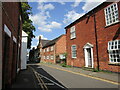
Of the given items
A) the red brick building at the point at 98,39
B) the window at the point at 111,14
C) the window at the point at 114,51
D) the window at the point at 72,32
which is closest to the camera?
the window at the point at 114,51

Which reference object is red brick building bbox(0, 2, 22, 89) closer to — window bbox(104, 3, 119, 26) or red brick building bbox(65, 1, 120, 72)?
red brick building bbox(65, 1, 120, 72)

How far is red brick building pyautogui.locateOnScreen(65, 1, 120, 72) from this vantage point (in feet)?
35.0

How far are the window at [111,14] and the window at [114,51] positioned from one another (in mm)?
2028

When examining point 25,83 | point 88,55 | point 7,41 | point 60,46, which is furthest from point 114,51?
point 60,46

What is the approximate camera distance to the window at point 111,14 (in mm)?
10821

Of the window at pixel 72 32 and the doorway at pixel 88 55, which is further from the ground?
the window at pixel 72 32

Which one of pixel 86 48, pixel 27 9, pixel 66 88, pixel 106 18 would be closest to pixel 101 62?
pixel 86 48

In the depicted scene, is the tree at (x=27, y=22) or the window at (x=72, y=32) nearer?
the window at (x=72, y=32)

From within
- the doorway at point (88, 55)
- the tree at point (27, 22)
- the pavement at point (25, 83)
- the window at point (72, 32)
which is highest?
the tree at point (27, 22)

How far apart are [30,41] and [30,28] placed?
3.45m

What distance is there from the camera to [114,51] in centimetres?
1070

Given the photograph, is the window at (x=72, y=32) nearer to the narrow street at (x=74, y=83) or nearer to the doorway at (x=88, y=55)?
the doorway at (x=88, y=55)

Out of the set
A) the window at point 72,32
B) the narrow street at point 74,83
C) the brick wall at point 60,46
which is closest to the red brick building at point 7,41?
the narrow street at point 74,83

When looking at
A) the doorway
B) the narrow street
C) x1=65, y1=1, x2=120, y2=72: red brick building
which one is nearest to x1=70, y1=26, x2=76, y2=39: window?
x1=65, y1=1, x2=120, y2=72: red brick building
